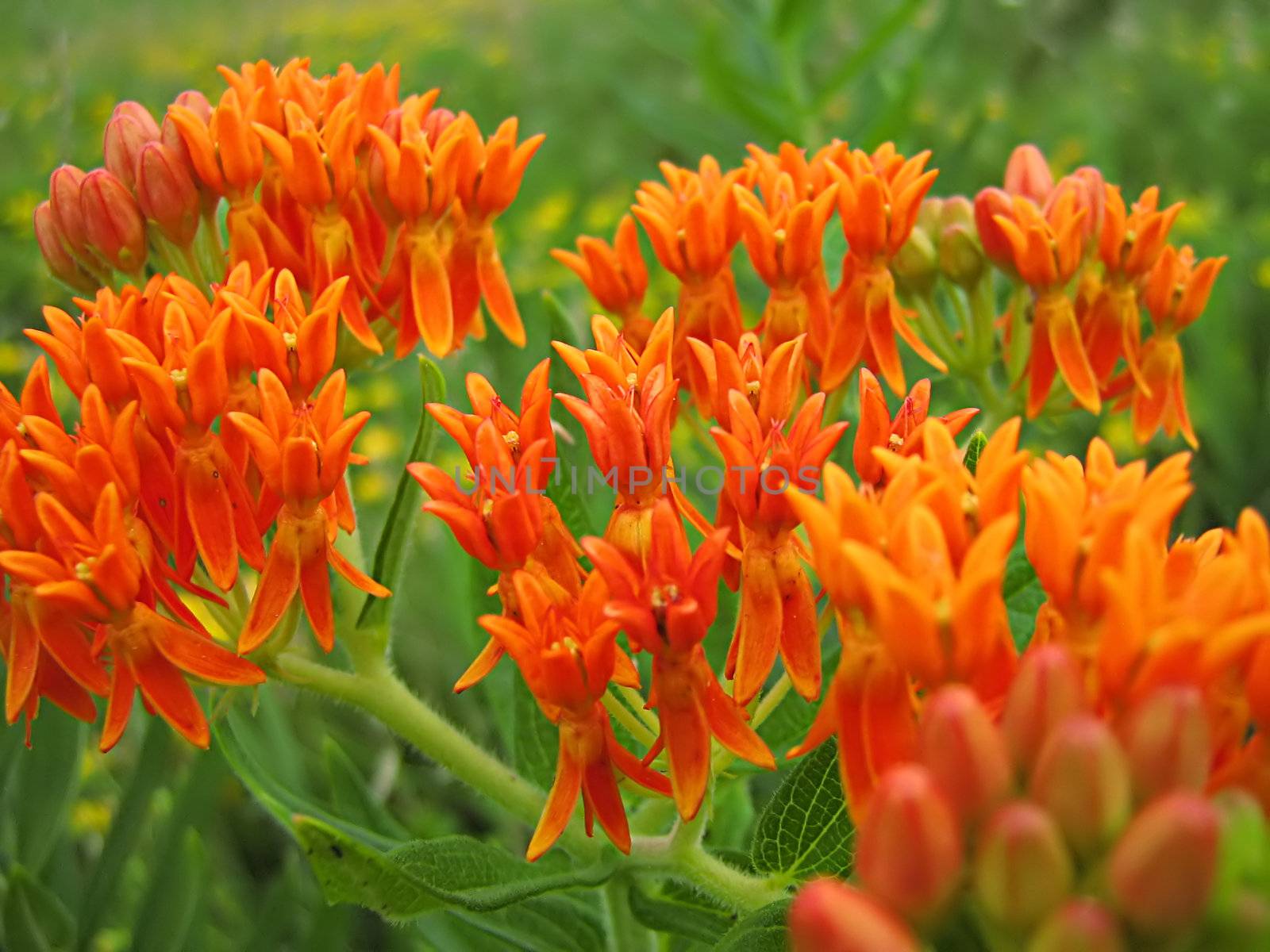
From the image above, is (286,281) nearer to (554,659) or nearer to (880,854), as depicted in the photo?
(554,659)

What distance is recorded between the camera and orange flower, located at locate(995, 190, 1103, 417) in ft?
5.53

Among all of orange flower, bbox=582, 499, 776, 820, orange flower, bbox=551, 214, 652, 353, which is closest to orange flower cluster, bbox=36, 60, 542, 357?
orange flower, bbox=551, 214, 652, 353

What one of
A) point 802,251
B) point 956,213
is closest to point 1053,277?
point 956,213

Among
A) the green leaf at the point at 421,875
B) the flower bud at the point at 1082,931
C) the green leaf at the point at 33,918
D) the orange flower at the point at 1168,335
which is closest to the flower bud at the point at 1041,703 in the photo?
the flower bud at the point at 1082,931

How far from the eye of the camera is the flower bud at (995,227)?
1758 mm

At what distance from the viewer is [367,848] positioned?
117cm

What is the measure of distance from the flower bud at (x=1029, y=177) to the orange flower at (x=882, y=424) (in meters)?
0.74

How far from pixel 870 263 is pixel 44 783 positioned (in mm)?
1354

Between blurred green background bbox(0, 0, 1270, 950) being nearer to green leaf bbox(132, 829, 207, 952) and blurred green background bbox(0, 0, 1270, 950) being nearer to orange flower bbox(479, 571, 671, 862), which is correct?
green leaf bbox(132, 829, 207, 952)

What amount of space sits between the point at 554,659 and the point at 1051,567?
43 cm

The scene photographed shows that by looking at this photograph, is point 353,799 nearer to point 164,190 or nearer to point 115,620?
point 115,620

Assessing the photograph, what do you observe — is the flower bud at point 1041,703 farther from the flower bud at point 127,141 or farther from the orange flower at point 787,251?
the flower bud at point 127,141

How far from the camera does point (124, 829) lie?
184cm

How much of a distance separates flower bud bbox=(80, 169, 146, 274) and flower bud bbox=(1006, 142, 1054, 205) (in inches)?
49.3
